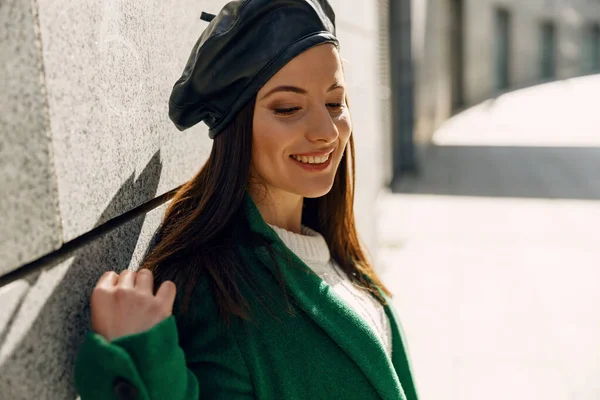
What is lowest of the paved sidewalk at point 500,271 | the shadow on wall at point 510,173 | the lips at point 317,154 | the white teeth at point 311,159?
the paved sidewalk at point 500,271

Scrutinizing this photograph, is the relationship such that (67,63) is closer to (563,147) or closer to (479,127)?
(563,147)

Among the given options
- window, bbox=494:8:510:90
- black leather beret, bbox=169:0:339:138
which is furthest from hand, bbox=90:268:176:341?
window, bbox=494:8:510:90

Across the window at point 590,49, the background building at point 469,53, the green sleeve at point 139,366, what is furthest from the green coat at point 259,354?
the window at point 590,49

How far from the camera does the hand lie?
132 cm

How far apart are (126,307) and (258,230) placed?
18.9 inches

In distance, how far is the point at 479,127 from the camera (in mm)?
18406

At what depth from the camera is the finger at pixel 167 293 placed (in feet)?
4.51

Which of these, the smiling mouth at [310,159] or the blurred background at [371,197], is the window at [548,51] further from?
the smiling mouth at [310,159]

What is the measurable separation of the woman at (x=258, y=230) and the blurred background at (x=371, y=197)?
15 centimetres

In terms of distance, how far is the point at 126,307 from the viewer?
1.34 metres

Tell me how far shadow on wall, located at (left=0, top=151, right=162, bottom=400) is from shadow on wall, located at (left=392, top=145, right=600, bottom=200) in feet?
30.1

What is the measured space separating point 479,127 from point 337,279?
17.2 metres

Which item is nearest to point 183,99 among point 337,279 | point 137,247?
point 137,247

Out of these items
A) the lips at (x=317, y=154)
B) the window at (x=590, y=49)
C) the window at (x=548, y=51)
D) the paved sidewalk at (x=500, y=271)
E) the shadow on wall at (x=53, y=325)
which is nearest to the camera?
the shadow on wall at (x=53, y=325)
